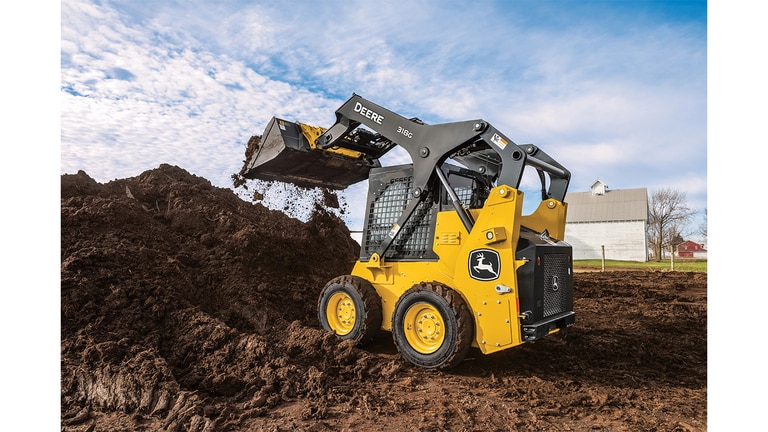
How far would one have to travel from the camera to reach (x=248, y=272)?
8445 mm

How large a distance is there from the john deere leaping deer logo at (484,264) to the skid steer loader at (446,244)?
0.4 inches

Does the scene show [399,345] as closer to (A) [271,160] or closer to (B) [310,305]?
(B) [310,305]

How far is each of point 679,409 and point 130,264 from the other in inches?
276

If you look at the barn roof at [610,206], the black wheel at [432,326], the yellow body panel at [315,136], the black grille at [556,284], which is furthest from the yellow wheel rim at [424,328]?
the barn roof at [610,206]

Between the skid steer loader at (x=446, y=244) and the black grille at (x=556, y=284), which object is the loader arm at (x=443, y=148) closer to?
the skid steer loader at (x=446, y=244)

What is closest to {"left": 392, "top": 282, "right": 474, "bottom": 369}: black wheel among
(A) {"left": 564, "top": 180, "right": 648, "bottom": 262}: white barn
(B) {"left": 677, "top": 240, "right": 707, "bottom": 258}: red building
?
(A) {"left": 564, "top": 180, "right": 648, "bottom": 262}: white barn

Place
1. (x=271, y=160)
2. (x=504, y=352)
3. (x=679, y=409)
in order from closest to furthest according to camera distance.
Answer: (x=679, y=409), (x=504, y=352), (x=271, y=160)

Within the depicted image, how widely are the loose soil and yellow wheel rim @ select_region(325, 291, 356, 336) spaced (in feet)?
1.28

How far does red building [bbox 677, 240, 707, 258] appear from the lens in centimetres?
3958

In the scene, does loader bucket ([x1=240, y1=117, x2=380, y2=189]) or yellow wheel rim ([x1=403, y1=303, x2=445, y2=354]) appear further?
loader bucket ([x1=240, y1=117, x2=380, y2=189])

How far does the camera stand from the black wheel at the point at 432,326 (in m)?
5.56

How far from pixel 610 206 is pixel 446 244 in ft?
96.0

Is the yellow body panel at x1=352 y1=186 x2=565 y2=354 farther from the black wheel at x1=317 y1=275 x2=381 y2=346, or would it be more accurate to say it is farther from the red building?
the red building

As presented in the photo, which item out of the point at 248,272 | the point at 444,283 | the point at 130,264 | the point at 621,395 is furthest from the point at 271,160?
the point at 621,395
